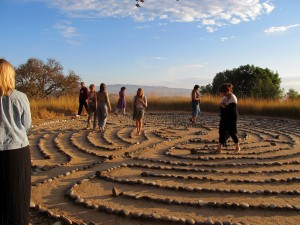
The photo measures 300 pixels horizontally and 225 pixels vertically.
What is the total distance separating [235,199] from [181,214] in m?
1.02

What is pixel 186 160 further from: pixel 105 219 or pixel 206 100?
pixel 206 100

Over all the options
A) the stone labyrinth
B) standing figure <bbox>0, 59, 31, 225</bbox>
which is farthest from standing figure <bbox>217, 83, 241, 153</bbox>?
standing figure <bbox>0, 59, 31, 225</bbox>

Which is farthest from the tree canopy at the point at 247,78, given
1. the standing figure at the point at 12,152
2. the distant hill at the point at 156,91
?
the standing figure at the point at 12,152

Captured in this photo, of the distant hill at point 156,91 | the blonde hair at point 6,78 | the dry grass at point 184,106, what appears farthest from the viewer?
the distant hill at point 156,91

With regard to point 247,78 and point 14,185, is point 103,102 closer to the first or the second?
point 14,185

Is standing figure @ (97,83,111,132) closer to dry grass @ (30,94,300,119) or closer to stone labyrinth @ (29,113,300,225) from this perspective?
stone labyrinth @ (29,113,300,225)

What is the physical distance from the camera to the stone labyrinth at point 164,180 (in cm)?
461

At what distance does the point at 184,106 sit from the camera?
70.8 ft

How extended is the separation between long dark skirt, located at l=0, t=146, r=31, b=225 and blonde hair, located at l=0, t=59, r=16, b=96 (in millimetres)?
566

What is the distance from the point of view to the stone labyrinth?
4.61 m

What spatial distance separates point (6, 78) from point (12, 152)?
2.26 feet

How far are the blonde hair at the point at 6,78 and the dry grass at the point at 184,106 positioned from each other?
13162mm

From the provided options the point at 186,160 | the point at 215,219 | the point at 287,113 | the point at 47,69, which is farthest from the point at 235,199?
the point at 47,69

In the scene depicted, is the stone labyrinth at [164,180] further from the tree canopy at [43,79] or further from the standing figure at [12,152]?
the tree canopy at [43,79]
